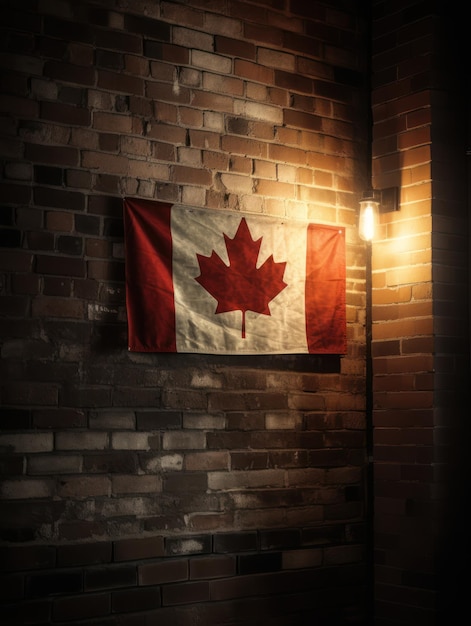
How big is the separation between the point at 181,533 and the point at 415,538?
1239mm

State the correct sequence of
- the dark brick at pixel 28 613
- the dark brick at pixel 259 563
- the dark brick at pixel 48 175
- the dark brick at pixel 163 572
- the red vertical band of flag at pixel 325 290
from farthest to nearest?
1. the red vertical band of flag at pixel 325 290
2. the dark brick at pixel 259 563
3. the dark brick at pixel 163 572
4. the dark brick at pixel 48 175
5. the dark brick at pixel 28 613

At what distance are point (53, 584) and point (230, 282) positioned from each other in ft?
5.30

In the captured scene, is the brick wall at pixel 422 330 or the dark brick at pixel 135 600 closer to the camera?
the dark brick at pixel 135 600

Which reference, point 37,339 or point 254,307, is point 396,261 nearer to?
point 254,307

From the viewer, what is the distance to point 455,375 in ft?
13.9

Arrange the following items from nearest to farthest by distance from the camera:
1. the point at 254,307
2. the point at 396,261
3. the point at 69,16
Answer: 1. the point at 69,16
2. the point at 254,307
3. the point at 396,261

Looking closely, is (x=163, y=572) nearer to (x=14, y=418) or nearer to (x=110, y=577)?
(x=110, y=577)

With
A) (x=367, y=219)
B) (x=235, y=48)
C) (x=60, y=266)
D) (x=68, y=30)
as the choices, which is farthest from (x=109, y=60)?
(x=367, y=219)

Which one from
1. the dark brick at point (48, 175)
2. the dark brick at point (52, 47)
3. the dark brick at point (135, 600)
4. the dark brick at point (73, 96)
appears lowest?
the dark brick at point (135, 600)

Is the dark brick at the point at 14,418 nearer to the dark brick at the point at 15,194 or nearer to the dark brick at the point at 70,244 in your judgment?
the dark brick at the point at 70,244

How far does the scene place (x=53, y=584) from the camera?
3512 millimetres

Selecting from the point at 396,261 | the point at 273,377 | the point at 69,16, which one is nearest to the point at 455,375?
the point at 396,261

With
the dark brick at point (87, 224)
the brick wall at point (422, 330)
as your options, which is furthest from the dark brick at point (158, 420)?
the brick wall at point (422, 330)

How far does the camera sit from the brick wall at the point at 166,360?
3559mm
